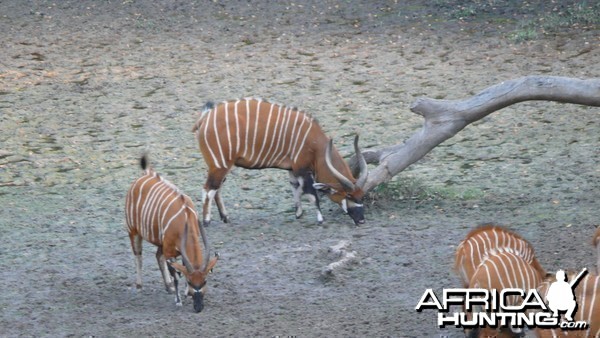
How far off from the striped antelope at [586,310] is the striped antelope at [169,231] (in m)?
2.35

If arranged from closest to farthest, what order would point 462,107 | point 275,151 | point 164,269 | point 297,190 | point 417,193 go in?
point 164,269 < point 462,107 < point 275,151 < point 297,190 < point 417,193

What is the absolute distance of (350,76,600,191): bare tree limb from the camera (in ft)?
28.9

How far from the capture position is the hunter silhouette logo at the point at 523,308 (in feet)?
19.9

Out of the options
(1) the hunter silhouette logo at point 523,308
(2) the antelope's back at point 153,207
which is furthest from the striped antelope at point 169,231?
(1) the hunter silhouette logo at point 523,308

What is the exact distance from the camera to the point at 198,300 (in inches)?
298

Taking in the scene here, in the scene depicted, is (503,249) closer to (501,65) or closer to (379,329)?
(379,329)

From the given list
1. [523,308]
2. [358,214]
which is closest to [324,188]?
[358,214]

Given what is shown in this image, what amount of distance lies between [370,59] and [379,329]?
21.5 ft

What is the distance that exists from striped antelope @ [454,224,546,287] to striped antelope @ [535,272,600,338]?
72cm

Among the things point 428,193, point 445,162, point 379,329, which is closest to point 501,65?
point 445,162

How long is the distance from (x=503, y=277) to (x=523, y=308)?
0.28 meters

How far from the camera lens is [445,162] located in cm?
1062

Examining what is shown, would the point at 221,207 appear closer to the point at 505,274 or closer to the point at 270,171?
the point at 270,171

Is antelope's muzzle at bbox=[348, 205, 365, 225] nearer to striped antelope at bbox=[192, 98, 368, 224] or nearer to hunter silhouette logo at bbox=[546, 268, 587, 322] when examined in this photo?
striped antelope at bbox=[192, 98, 368, 224]
